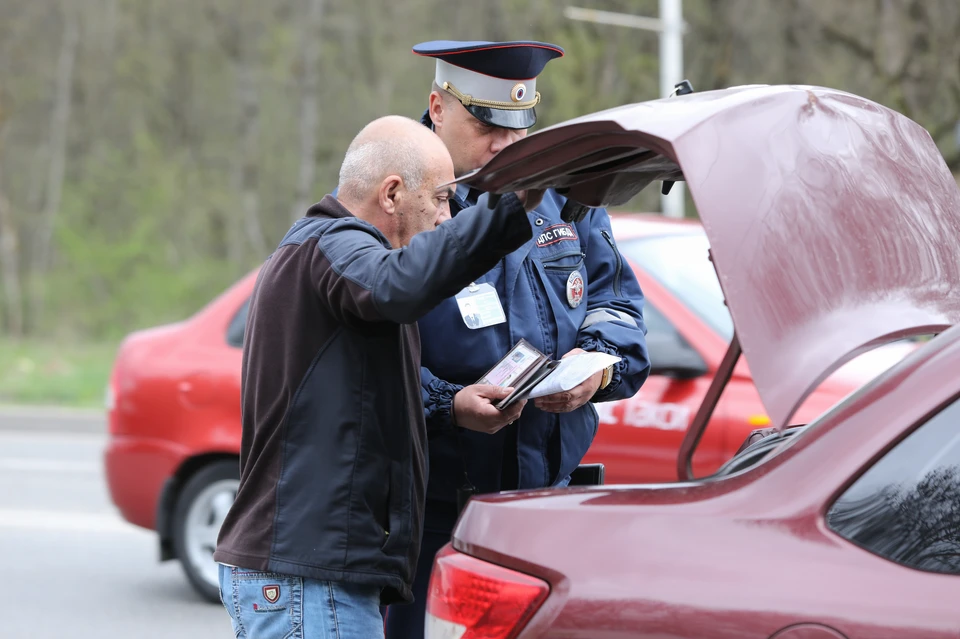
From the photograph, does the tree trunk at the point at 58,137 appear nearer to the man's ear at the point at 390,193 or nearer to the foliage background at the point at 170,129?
the foliage background at the point at 170,129

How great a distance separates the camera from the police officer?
8.86ft

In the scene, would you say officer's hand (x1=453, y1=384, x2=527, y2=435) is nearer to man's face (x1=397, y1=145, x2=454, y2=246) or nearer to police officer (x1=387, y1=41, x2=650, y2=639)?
police officer (x1=387, y1=41, x2=650, y2=639)

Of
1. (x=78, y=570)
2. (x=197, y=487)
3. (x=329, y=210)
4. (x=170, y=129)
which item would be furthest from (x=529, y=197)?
(x=170, y=129)

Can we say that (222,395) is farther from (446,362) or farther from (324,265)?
(324,265)

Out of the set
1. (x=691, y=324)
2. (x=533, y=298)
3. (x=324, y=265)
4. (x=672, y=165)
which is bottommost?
(x=691, y=324)

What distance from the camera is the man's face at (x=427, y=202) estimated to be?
2369mm

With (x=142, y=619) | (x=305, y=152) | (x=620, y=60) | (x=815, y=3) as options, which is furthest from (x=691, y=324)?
(x=305, y=152)

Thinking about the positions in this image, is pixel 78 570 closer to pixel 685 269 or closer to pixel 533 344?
pixel 685 269

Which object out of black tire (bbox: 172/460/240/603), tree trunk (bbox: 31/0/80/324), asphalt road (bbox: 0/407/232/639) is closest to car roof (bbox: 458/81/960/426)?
black tire (bbox: 172/460/240/603)

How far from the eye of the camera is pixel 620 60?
18688 millimetres

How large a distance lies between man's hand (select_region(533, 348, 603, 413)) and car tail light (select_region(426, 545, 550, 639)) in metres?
0.57

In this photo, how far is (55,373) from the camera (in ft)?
50.1

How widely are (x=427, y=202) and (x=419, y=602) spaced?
955mm

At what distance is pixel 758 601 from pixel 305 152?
25.9 m
